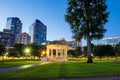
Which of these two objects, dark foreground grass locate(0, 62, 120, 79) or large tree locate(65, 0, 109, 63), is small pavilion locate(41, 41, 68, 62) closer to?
large tree locate(65, 0, 109, 63)

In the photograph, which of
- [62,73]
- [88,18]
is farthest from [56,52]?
[62,73]

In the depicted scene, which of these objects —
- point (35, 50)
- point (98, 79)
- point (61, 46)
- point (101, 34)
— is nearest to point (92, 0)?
point (101, 34)

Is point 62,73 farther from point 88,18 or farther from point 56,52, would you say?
point 56,52

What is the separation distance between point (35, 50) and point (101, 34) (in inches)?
2893

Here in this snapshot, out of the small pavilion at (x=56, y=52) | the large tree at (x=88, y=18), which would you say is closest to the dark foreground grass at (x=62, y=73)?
the large tree at (x=88, y=18)

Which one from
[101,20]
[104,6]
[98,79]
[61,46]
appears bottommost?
[98,79]

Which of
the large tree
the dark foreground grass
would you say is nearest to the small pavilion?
the large tree

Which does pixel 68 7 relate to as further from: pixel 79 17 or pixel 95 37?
pixel 95 37

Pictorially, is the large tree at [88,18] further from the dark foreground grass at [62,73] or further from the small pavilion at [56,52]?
the dark foreground grass at [62,73]

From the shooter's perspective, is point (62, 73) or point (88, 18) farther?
point (88, 18)

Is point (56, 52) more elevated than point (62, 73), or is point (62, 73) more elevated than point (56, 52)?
point (56, 52)

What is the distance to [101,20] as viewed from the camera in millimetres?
49812

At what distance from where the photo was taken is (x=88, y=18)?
4838 cm

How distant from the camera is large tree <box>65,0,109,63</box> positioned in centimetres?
4862
